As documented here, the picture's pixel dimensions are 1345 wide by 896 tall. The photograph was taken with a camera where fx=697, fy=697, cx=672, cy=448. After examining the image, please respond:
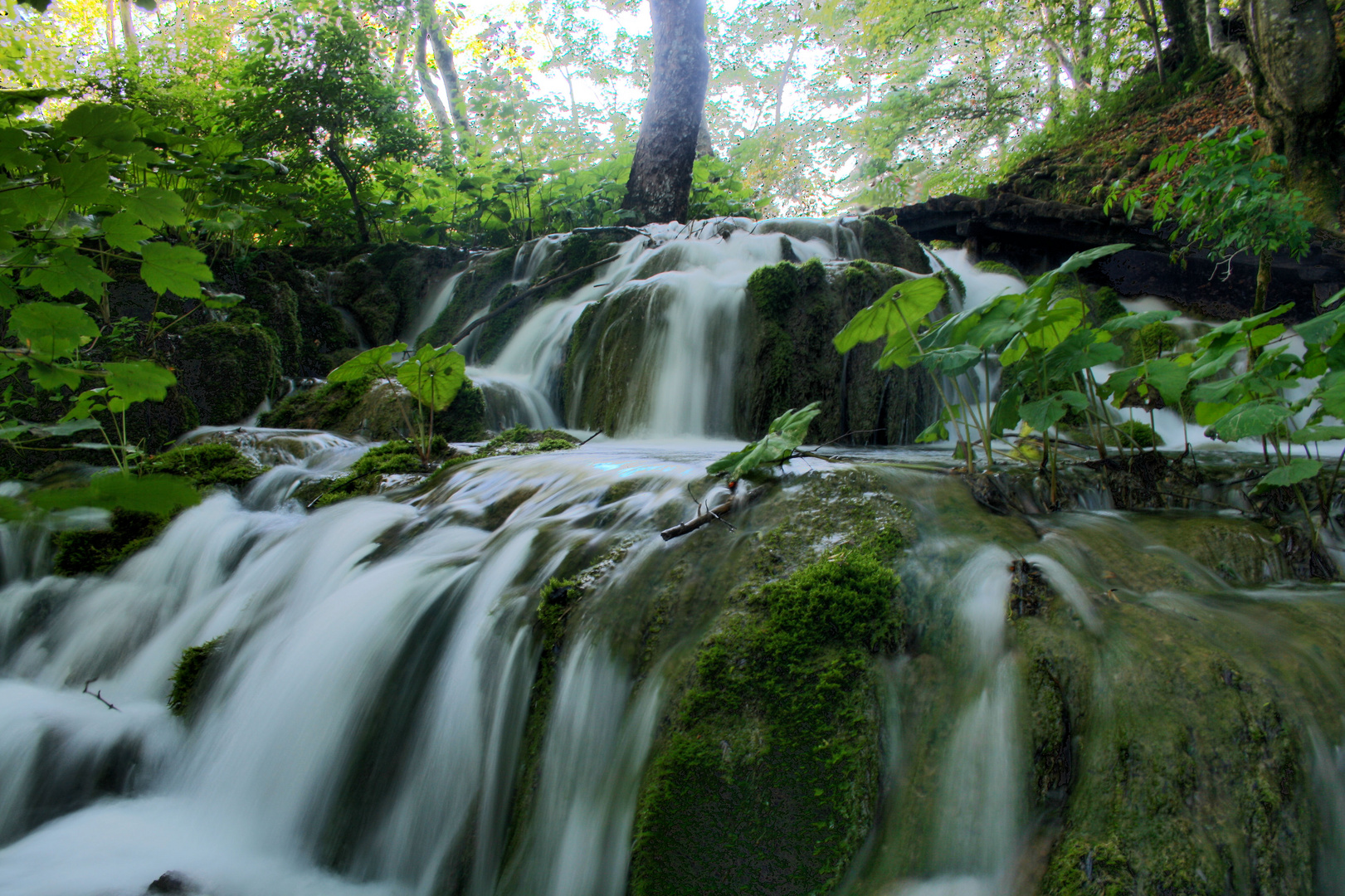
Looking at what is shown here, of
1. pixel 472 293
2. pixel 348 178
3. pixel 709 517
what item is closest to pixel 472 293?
pixel 472 293

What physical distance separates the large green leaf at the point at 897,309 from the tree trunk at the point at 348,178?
825 cm

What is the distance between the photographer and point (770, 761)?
64.4 inches

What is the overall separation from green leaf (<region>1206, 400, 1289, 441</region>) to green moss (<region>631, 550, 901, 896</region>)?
1149 mm

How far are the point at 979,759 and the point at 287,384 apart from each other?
252 inches

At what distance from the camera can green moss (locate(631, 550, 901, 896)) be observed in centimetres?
157

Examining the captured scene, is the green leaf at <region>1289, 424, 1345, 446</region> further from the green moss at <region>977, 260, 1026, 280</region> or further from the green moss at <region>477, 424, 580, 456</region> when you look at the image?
the green moss at <region>977, 260, 1026, 280</region>

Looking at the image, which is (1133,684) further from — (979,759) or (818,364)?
(818,364)

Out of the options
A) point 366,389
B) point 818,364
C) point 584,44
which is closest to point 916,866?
point 818,364

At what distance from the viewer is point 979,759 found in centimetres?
163

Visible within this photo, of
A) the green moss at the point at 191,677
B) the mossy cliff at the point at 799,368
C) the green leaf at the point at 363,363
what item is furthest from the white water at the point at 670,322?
the green moss at the point at 191,677

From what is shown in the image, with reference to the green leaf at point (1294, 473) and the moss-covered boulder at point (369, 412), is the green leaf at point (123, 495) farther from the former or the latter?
the moss-covered boulder at point (369, 412)

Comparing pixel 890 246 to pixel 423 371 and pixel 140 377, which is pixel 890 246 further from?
pixel 140 377

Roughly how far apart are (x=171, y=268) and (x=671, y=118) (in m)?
9.77

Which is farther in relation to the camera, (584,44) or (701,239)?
(584,44)
